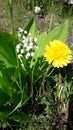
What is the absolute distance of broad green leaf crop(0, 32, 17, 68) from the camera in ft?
9.21

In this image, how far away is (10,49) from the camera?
288 centimetres

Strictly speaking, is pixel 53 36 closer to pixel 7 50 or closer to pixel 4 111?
pixel 7 50

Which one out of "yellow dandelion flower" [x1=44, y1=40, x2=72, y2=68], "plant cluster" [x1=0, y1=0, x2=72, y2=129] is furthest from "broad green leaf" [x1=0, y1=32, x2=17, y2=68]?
"yellow dandelion flower" [x1=44, y1=40, x2=72, y2=68]

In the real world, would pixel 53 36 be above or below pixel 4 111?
above

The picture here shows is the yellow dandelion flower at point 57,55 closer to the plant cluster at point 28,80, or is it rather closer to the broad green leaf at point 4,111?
the plant cluster at point 28,80

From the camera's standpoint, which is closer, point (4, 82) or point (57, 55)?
point (57, 55)

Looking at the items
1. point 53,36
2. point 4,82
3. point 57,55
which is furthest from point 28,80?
point 57,55

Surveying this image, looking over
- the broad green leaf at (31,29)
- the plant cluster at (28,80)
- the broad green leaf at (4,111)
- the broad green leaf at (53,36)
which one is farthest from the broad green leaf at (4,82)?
the broad green leaf at (31,29)

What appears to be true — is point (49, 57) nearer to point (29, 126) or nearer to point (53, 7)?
point (29, 126)

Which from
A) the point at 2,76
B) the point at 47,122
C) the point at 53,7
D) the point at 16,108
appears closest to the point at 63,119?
the point at 47,122

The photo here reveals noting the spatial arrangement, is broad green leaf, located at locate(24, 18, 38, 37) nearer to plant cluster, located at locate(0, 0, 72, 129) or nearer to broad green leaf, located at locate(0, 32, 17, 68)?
plant cluster, located at locate(0, 0, 72, 129)

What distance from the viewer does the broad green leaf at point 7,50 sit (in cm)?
281

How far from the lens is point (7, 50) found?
286cm

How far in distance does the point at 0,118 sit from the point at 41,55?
59 cm
